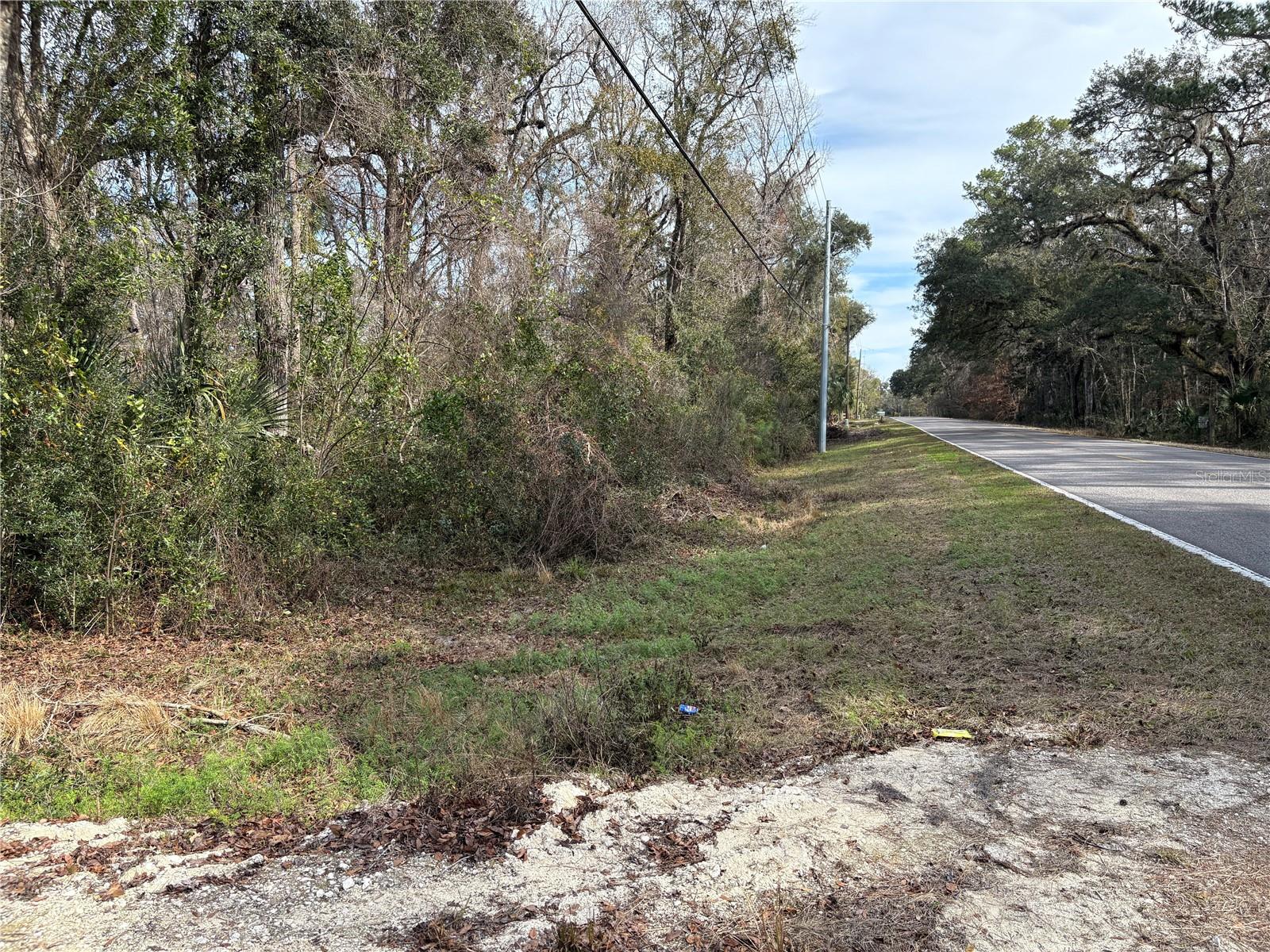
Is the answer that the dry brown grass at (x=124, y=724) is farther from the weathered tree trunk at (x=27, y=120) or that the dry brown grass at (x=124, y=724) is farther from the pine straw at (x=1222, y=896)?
the pine straw at (x=1222, y=896)

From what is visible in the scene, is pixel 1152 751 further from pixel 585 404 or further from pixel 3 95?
pixel 3 95

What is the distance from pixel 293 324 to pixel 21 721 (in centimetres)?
602

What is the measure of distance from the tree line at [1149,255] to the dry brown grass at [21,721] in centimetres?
2679

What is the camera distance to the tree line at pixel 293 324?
658 centimetres

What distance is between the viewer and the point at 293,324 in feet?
30.9

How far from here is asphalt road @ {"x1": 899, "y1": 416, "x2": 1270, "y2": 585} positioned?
7781mm

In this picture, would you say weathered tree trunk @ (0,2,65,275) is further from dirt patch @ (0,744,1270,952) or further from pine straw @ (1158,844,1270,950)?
pine straw @ (1158,844,1270,950)

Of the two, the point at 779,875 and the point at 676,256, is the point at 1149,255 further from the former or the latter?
the point at 779,875

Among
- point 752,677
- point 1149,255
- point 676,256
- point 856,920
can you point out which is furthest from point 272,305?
point 1149,255

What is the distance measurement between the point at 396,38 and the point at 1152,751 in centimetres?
1359

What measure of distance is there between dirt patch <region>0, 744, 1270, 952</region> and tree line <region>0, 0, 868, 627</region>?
151 inches

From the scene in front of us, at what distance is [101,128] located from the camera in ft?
26.8

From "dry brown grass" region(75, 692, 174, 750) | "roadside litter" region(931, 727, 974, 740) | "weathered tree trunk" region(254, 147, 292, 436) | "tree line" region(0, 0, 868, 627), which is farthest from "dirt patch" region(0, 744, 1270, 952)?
"weathered tree trunk" region(254, 147, 292, 436)

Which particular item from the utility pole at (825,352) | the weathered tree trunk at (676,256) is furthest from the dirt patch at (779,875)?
the utility pole at (825,352)
